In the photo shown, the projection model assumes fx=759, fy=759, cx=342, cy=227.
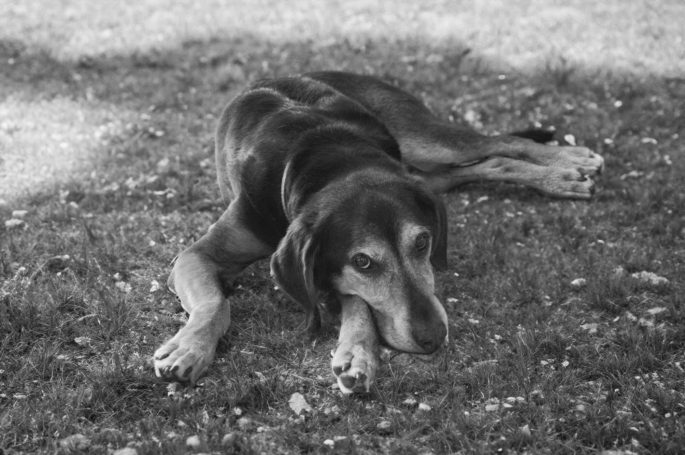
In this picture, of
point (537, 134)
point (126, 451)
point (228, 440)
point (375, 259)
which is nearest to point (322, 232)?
point (375, 259)

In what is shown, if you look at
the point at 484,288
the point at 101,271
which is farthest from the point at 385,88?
the point at 101,271

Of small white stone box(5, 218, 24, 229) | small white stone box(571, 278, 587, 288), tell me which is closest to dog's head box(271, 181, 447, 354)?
small white stone box(571, 278, 587, 288)

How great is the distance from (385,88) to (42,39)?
655cm

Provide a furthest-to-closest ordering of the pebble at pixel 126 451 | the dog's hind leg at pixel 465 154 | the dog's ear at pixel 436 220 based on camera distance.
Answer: the dog's hind leg at pixel 465 154 → the dog's ear at pixel 436 220 → the pebble at pixel 126 451

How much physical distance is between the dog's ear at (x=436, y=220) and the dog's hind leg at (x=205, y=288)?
4.10ft

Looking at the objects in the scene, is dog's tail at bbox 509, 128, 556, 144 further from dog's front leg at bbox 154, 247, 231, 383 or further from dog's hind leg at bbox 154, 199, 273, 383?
dog's front leg at bbox 154, 247, 231, 383

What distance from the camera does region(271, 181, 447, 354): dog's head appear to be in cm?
420

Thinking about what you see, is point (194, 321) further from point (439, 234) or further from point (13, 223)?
point (13, 223)

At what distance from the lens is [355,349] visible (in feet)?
14.0

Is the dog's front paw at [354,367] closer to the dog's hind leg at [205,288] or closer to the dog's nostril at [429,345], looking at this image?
the dog's nostril at [429,345]

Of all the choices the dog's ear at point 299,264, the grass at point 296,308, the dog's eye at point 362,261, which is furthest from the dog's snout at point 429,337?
the dog's ear at point 299,264

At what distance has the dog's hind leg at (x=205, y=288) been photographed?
429cm

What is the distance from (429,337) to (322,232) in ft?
2.79

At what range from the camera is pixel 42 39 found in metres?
11.2
